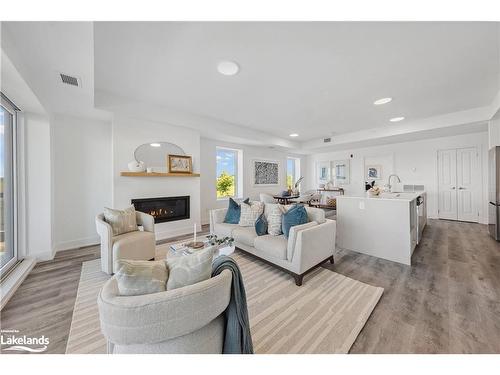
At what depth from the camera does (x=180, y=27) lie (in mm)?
1675

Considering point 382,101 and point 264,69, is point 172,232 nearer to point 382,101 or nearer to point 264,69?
point 264,69

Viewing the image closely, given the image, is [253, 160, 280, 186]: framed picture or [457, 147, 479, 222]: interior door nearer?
[457, 147, 479, 222]: interior door

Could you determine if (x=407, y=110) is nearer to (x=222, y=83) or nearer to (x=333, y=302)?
(x=222, y=83)

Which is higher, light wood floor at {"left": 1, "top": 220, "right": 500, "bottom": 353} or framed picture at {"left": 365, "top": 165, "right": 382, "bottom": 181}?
framed picture at {"left": 365, "top": 165, "right": 382, "bottom": 181}

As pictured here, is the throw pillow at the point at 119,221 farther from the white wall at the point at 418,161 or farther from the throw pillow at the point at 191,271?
the white wall at the point at 418,161

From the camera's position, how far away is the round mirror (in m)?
3.58

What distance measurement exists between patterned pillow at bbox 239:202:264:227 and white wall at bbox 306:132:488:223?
5.27 metres

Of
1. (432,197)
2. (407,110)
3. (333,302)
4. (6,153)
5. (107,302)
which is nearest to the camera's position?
(107,302)

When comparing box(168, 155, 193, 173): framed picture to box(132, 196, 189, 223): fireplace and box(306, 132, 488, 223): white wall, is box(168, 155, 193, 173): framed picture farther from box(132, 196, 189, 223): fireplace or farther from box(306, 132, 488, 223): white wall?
box(306, 132, 488, 223): white wall

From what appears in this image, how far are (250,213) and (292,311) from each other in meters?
1.57

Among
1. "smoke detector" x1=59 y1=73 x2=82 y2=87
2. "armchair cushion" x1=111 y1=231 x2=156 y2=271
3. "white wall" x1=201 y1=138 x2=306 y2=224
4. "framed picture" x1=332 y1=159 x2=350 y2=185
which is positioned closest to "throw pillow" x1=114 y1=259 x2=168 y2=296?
"armchair cushion" x1=111 y1=231 x2=156 y2=271

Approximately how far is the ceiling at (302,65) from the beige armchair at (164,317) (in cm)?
206
